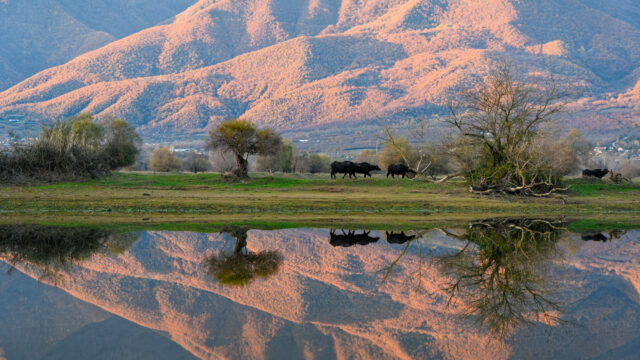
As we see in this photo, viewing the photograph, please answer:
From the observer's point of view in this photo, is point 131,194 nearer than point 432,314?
No

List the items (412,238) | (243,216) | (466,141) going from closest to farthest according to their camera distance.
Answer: (412,238), (243,216), (466,141)

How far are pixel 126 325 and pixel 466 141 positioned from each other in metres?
38.8

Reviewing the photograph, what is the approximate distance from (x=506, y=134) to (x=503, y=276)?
31.4m

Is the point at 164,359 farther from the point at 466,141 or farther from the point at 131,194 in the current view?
the point at 466,141

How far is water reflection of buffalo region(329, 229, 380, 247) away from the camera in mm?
22141

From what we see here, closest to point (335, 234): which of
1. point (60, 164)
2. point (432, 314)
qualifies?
point (432, 314)

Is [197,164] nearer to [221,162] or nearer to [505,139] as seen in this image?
[221,162]

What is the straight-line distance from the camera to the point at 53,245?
64.5 ft

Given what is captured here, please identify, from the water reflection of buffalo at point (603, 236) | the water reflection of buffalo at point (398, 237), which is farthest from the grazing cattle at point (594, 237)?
the water reflection of buffalo at point (398, 237)

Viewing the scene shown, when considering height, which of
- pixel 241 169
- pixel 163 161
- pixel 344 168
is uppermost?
pixel 344 168

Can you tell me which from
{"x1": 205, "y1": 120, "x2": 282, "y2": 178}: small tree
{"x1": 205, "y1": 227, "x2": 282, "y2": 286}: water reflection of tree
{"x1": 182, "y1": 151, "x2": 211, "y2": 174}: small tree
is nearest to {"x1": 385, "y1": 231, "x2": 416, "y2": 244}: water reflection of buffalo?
{"x1": 205, "y1": 227, "x2": 282, "y2": 286}: water reflection of tree

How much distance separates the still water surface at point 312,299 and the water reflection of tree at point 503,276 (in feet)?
0.20

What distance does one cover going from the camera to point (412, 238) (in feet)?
76.9

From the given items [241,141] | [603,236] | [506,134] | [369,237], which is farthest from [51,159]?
[603,236]
